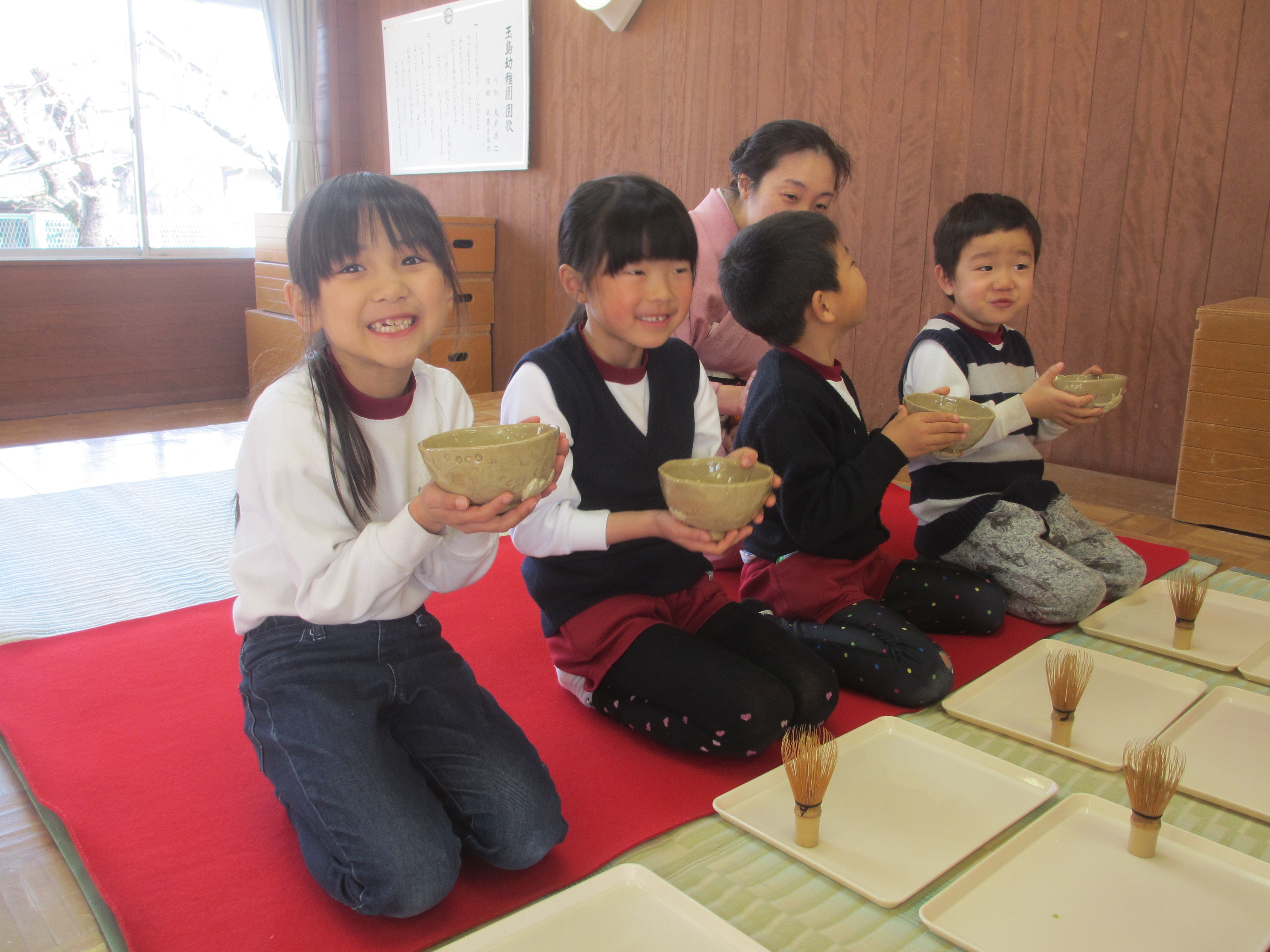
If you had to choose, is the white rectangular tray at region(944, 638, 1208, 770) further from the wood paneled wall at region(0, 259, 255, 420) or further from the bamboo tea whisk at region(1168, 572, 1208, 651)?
the wood paneled wall at region(0, 259, 255, 420)

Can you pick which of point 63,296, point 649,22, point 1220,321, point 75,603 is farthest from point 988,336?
point 63,296

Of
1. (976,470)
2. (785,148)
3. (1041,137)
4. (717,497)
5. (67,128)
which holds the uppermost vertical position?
(67,128)

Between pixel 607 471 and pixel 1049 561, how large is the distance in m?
0.83

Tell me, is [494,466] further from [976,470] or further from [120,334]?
[120,334]

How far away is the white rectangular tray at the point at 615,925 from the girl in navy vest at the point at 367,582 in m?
0.08

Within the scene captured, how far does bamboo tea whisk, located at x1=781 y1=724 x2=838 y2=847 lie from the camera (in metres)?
0.98

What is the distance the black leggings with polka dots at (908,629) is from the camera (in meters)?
1.36

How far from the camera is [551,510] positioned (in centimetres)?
122

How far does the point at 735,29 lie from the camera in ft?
10.4

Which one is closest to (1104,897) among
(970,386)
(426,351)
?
(970,386)

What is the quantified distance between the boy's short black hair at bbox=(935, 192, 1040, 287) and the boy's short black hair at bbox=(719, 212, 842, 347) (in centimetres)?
39

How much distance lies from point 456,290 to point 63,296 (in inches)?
140

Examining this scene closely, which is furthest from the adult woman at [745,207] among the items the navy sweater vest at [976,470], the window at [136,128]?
the window at [136,128]

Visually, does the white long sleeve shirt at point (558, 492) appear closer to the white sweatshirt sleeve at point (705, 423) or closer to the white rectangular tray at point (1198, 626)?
the white sweatshirt sleeve at point (705, 423)
